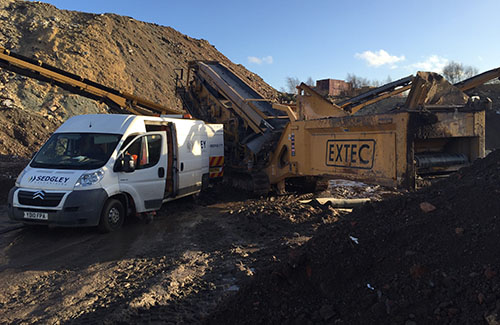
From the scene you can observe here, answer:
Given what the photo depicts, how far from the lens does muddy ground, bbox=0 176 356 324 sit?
418 centimetres

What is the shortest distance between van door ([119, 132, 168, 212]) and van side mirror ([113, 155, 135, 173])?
12 cm

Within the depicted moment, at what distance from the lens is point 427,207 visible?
3672 millimetres

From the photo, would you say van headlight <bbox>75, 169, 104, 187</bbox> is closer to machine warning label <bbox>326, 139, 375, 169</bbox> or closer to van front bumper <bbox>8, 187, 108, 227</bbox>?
van front bumper <bbox>8, 187, 108, 227</bbox>

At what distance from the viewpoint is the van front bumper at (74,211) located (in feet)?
21.7

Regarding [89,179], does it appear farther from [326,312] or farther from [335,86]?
[335,86]

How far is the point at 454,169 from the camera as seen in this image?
6102 mm

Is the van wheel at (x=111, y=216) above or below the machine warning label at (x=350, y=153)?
below

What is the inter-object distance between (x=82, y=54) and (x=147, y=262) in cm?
2513

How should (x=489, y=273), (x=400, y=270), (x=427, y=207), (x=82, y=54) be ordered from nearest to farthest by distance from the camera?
(x=489, y=273) < (x=400, y=270) < (x=427, y=207) < (x=82, y=54)

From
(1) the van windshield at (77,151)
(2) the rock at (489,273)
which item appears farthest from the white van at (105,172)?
(2) the rock at (489,273)

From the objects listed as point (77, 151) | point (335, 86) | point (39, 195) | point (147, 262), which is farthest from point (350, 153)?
point (335, 86)

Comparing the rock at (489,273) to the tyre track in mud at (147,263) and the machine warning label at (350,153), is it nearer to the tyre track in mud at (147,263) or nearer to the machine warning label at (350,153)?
the tyre track in mud at (147,263)

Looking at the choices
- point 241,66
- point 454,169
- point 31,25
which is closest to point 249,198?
point 454,169

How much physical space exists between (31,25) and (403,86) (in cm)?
2637
